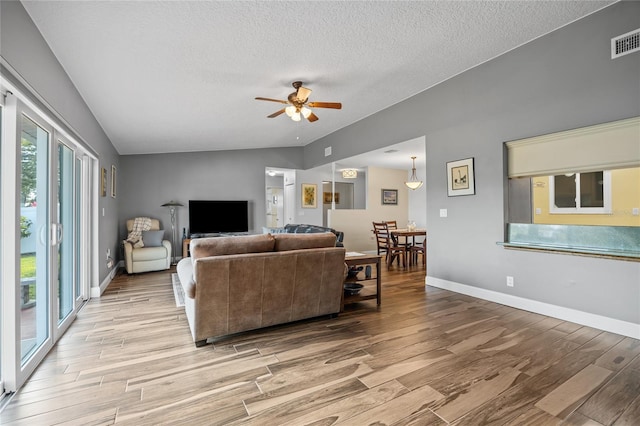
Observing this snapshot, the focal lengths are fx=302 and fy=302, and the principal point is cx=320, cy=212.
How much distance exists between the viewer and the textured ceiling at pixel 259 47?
227cm

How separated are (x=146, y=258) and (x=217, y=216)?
1857mm

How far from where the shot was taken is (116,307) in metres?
3.53

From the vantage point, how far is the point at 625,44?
8.59 feet

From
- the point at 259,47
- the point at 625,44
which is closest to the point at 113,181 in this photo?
the point at 259,47

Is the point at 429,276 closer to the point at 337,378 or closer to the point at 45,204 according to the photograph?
the point at 337,378

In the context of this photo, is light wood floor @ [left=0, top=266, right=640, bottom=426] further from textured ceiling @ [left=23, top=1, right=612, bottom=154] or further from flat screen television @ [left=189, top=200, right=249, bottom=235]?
flat screen television @ [left=189, top=200, right=249, bottom=235]

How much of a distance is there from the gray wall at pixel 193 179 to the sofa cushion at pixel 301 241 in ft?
15.2

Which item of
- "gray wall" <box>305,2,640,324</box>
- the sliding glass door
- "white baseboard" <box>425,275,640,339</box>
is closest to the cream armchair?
the sliding glass door


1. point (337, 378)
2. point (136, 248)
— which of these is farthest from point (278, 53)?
point (136, 248)

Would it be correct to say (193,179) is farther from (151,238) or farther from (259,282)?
(259,282)

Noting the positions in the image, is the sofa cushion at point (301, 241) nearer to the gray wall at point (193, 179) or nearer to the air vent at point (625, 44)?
the air vent at point (625, 44)

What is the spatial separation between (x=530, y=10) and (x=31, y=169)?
429 cm

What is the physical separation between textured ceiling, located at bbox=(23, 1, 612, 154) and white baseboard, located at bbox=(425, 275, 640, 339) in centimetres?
281

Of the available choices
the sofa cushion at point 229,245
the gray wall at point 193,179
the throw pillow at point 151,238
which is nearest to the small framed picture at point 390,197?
the gray wall at point 193,179
